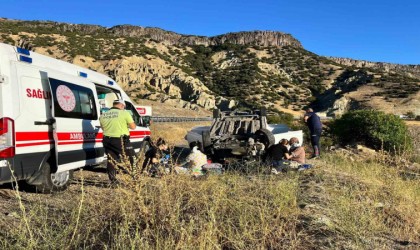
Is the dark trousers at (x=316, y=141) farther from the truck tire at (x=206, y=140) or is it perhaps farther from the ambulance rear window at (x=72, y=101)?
the ambulance rear window at (x=72, y=101)

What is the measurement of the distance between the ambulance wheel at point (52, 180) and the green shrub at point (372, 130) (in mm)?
15075

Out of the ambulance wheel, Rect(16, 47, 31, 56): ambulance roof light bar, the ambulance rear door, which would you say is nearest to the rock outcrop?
the ambulance rear door

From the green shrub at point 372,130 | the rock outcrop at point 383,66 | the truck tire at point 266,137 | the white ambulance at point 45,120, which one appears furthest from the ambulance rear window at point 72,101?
the rock outcrop at point 383,66

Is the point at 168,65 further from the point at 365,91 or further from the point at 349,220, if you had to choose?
the point at 349,220

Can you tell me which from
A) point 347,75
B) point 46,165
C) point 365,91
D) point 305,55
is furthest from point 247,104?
point 46,165

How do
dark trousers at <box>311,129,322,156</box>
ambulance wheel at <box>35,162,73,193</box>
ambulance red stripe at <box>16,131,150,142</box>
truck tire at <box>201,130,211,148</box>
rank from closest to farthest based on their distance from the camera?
ambulance red stripe at <box>16,131,150,142</box> → ambulance wheel at <box>35,162,73,193</box> → truck tire at <box>201,130,211,148</box> → dark trousers at <box>311,129,322,156</box>

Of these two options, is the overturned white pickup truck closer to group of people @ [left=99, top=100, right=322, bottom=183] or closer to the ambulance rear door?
group of people @ [left=99, top=100, right=322, bottom=183]

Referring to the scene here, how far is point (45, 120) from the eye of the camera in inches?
231

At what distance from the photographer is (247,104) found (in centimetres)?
6400

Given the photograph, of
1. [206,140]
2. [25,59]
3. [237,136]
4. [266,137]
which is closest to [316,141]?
[266,137]

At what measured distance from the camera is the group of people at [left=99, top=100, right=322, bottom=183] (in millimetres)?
6801

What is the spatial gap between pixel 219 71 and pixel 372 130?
65.5m

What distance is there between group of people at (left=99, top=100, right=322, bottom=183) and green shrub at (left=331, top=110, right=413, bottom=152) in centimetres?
862

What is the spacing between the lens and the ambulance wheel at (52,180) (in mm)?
5984
